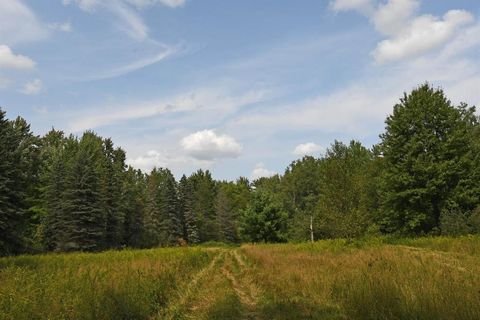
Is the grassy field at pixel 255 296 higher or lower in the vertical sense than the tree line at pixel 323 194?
lower

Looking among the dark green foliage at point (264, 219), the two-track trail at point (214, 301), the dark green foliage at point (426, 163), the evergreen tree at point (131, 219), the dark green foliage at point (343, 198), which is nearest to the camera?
the two-track trail at point (214, 301)

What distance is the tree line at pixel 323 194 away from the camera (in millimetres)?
31516

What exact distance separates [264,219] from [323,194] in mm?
29943

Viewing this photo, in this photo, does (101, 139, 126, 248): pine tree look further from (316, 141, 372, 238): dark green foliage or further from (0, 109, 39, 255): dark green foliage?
(316, 141, 372, 238): dark green foliage

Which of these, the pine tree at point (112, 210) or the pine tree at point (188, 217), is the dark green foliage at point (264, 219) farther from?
the pine tree at point (188, 217)

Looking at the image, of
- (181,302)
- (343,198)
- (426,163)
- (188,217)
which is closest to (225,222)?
(188,217)

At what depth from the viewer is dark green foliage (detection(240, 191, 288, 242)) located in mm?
61250

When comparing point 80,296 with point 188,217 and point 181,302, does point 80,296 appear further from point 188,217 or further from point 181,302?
point 188,217

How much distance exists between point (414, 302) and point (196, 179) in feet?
438

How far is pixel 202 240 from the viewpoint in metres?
101

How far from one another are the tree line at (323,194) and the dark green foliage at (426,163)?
93 millimetres

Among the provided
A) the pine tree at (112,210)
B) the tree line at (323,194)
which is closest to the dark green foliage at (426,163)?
the tree line at (323,194)

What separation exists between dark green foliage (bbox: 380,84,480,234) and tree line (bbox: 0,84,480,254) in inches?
3.7

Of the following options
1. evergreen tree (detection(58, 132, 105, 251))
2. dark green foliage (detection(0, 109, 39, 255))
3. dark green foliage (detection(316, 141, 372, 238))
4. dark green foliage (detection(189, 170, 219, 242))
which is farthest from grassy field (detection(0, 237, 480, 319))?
dark green foliage (detection(189, 170, 219, 242))
